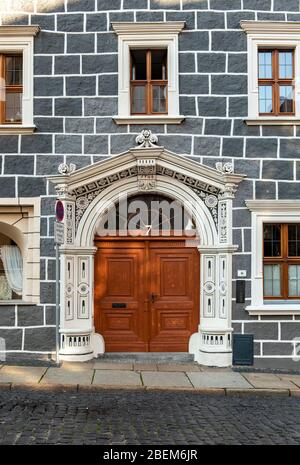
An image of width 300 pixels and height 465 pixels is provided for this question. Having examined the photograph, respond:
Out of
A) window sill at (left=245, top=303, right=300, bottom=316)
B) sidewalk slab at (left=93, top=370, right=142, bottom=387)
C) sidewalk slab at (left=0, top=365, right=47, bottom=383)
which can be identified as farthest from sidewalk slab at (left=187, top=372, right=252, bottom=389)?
sidewalk slab at (left=0, top=365, right=47, bottom=383)

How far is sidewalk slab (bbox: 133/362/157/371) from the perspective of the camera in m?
10.3

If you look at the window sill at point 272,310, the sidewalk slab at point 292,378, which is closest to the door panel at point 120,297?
the window sill at point 272,310

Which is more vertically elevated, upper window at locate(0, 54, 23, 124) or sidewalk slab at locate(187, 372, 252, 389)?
upper window at locate(0, 54, 23, 124)

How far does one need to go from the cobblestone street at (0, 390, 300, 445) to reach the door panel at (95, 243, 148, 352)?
230 cm

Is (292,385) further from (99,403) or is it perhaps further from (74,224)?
(74,224)

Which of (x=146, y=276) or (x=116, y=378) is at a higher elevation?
(x=146, y=276)

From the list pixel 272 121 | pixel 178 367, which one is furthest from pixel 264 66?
pixel 178 367

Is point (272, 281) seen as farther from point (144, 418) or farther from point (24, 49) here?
point (24, 49)

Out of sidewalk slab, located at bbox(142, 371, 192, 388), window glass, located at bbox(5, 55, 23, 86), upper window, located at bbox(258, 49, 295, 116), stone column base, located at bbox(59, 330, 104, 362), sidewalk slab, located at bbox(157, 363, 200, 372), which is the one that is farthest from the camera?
window glass, located at bbox(5, 55, 23, 86)

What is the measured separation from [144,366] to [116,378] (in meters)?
1.11

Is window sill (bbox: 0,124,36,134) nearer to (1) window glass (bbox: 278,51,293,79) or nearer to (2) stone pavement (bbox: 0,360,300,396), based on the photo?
(2) stone pavement (bbox: 0,360,300,396)

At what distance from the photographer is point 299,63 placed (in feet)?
36.5

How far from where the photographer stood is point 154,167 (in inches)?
427

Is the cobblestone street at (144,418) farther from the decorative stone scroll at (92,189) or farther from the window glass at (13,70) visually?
the window glass at (13,70)
